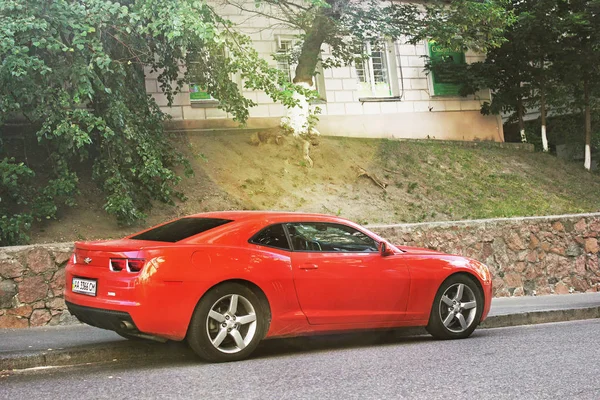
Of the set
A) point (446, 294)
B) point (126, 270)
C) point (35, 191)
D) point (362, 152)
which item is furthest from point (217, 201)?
point (126, 270)

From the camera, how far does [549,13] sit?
2428 centimetres

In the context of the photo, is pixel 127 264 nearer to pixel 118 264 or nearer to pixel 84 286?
pixel 118 264

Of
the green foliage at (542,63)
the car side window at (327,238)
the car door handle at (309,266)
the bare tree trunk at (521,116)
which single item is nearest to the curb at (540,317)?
the car side window at (327,238)

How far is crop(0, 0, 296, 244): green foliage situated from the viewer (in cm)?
1252

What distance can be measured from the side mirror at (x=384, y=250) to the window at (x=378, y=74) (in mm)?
16484

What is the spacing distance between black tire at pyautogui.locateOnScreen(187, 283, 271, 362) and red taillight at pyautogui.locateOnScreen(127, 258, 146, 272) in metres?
0.62

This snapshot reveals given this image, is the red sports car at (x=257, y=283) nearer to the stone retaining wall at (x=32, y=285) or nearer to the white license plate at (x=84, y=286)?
the white license plate at (x=84, y=286)

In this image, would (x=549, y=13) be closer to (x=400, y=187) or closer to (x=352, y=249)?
(x=400, y=187)

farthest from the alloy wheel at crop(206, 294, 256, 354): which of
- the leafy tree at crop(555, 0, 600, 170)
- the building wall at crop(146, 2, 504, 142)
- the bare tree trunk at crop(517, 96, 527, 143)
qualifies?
the bare tree trunk at crop(517, 96, 527, 143)

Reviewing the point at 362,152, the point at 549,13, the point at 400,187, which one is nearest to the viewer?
the point at 400,187

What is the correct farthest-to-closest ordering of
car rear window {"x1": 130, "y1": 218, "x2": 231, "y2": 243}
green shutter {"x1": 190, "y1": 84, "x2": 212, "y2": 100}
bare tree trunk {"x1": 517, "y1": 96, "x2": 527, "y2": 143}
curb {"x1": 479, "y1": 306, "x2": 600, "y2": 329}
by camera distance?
bare tree trunk {"x1": 517, "y1": 96, "x2": 527, "y2": 143} → green shutter {"x1": 190, "y1": 84, "x2": 212, "y2": 100} → curb {"x1": 479, "y1": 306, "x2": 600, "y2": 329} → car rear window {"x1": 130, "y1": 218, "x2": 231, "y2": 243}

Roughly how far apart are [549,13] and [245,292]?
1950 centimetres

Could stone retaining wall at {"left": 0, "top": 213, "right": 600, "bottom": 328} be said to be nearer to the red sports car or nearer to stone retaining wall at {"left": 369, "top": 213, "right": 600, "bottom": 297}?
stone retaining wall at {"left": 369, "top": 213, "right": 600, "bottom": 297}

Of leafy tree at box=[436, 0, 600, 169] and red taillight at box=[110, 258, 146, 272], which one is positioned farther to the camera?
leafy tree at box=[436, 0, 600, 169]
